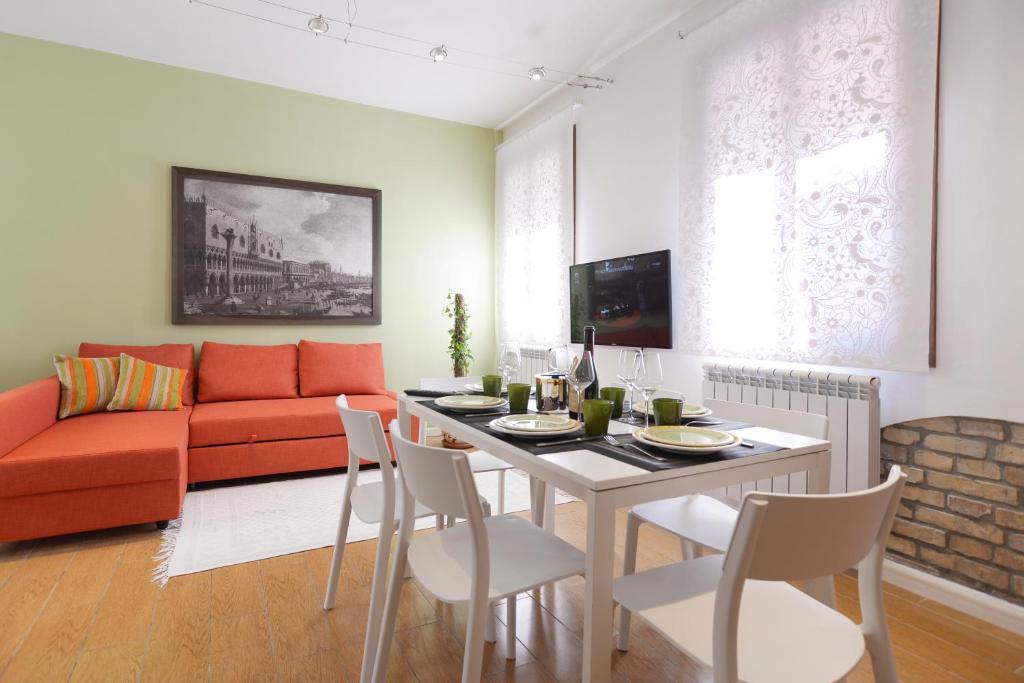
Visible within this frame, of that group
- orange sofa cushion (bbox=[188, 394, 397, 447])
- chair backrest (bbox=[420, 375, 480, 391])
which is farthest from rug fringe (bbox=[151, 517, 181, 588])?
chair backrest (bbox=[420, 375, 480, 391])

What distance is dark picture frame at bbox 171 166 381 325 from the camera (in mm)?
4246

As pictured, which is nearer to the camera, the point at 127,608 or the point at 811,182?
the point at 127,608

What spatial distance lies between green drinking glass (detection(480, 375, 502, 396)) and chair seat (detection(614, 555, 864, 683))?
962 mm

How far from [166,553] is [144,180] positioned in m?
2.92

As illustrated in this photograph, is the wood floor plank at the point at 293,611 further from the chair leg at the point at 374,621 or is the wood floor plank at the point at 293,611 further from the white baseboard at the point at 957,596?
the white baseboard at the point at 957,596

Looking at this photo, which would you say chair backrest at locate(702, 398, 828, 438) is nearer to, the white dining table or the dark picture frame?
the white dining table

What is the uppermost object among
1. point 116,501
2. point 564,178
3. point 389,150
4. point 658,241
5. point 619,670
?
point 389,150

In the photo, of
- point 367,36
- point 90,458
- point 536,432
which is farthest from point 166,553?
point 367,36

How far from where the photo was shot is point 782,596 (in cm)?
123

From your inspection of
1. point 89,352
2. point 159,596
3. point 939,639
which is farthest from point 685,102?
point 89,352

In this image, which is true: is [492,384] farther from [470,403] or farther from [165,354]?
[165,354]

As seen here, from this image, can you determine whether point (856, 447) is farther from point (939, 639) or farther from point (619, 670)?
point (619, 670)

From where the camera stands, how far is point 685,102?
318cm

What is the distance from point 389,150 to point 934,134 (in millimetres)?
4039
